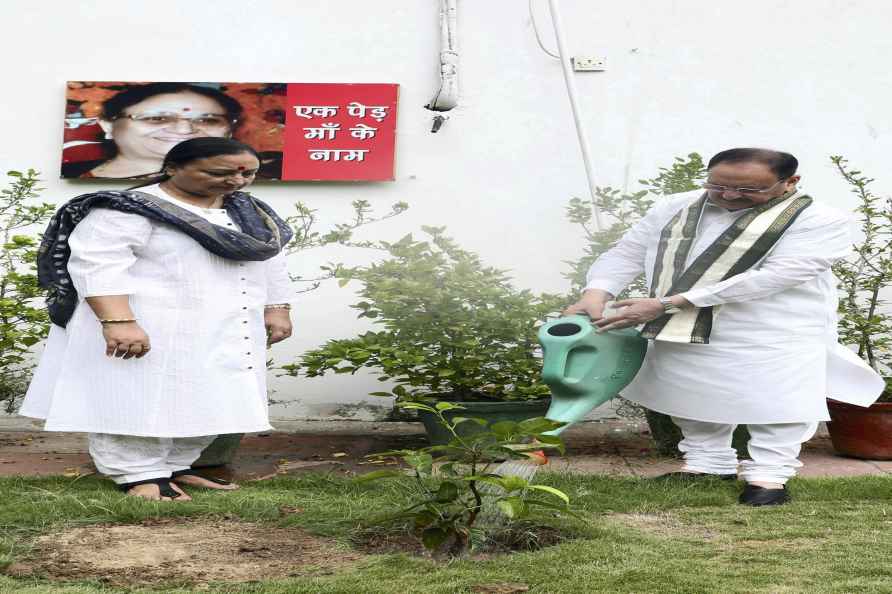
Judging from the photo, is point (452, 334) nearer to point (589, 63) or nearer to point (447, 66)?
point (447, 66)

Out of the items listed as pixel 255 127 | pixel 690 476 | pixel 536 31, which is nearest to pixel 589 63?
pixel 536 31

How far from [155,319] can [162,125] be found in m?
2.60

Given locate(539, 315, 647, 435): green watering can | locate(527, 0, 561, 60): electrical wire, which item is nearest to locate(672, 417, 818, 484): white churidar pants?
locate(539, 315, 647, 435): green watering can

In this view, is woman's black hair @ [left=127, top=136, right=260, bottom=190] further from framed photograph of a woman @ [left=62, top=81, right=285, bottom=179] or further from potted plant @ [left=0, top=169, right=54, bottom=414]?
framed photograph of a woman @ [left=62, top=81, right=285, bottom=179]

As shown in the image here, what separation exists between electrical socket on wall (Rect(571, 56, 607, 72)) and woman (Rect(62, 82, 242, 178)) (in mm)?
1970

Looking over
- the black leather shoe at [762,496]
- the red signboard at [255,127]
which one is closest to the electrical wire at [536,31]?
the red signboard at [255,127]

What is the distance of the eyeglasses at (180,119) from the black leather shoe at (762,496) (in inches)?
145

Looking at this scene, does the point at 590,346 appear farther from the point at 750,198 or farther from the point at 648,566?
the point at 648,566

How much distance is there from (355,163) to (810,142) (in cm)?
260

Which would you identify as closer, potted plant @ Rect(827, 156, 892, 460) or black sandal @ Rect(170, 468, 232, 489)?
black sandal @ Rect(170, 468, 232, 489)

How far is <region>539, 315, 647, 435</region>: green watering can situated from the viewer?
3668mm

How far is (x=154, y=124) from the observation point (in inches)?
237

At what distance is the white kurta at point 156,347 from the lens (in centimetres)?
364

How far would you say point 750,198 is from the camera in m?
3.80
